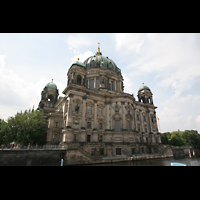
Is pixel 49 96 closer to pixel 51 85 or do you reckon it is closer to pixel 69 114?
pixel 51 85

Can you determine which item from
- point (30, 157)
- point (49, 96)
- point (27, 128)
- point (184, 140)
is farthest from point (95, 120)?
point (184, 140)

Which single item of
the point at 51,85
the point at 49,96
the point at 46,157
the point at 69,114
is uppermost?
the point at 51,85

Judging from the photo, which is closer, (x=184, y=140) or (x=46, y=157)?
(x=46, y=157)

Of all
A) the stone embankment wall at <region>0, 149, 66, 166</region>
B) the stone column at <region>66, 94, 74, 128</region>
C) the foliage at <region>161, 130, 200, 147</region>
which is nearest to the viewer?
the stone embankment wall at <region>0, 149, 66, 166</region>

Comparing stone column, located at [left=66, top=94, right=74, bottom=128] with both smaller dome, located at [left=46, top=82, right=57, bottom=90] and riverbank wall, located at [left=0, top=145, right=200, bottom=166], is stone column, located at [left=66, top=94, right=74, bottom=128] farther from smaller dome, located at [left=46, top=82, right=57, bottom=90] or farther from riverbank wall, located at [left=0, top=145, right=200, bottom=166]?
smaller dome, located at [left=46, top=82, right=57, bottom=90]

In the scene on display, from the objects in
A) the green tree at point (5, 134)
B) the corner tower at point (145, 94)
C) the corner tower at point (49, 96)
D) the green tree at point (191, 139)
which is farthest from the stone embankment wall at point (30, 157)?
the green tree at point (191, 139)

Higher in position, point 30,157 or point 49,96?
point 49,96

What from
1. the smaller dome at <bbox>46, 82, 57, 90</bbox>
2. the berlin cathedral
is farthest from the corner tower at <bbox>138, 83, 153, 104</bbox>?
the smaller dome at <bbox>46, 82, 57, 90</bbox>

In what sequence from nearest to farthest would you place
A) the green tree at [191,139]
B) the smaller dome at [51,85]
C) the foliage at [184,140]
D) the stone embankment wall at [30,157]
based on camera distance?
the stone embankment wall at [30,157]
the smaller dome at [51,85]
the foliage at [184,140]
the green tree at [191,139]

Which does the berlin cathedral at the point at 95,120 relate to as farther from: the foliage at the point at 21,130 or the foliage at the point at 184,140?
the foliage at the point at 184,140
